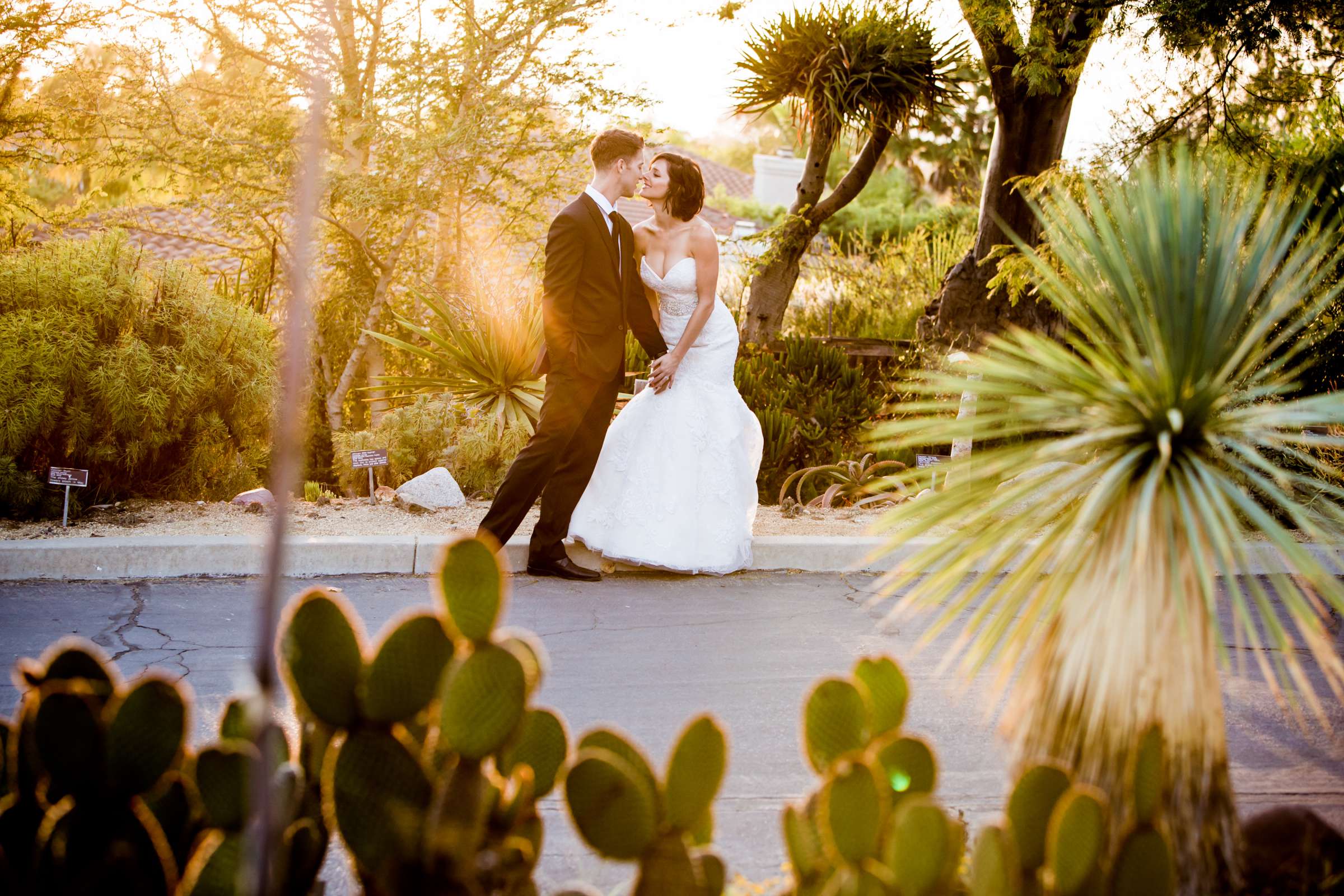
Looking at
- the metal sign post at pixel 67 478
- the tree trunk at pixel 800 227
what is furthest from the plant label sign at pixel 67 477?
the tree trunk at pixel 800 227

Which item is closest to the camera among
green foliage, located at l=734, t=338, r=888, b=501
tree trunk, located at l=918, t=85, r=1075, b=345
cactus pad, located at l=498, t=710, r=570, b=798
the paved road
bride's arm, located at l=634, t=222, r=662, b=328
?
cactus pad, located at l=498, t=710, r=570, b=798

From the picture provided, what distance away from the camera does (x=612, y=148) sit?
5750 mm

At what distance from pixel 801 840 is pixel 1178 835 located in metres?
0.63

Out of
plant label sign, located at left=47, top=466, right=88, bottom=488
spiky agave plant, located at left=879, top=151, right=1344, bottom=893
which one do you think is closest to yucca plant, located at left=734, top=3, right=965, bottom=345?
plant label sign, located at left=47, top=466, right=88, bottom=488

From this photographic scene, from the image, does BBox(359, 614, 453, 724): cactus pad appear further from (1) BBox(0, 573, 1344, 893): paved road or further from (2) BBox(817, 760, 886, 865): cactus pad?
(1) BBox(0, 573, 1344, 893): paved road

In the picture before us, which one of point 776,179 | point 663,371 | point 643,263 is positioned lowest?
point 663,371

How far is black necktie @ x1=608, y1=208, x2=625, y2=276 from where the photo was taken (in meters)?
5.72

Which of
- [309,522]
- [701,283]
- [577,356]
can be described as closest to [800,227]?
[701,283]

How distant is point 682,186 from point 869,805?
504 cm

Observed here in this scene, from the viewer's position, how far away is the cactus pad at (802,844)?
1551mm

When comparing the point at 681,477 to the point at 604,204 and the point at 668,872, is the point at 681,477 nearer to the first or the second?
the point at 604,204

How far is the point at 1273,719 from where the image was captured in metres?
3.79

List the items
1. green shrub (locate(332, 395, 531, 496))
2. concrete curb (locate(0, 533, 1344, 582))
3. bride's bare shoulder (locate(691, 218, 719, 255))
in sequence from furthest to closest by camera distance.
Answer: green shrub (locate(332, 395, 531, 496)), bride's bare shoulder (locate(691, 218, 719, 255)), concrete curb (locate(0, 533, 1344, 582))

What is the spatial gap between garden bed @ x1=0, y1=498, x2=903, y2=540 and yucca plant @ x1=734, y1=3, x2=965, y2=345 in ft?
11.6
